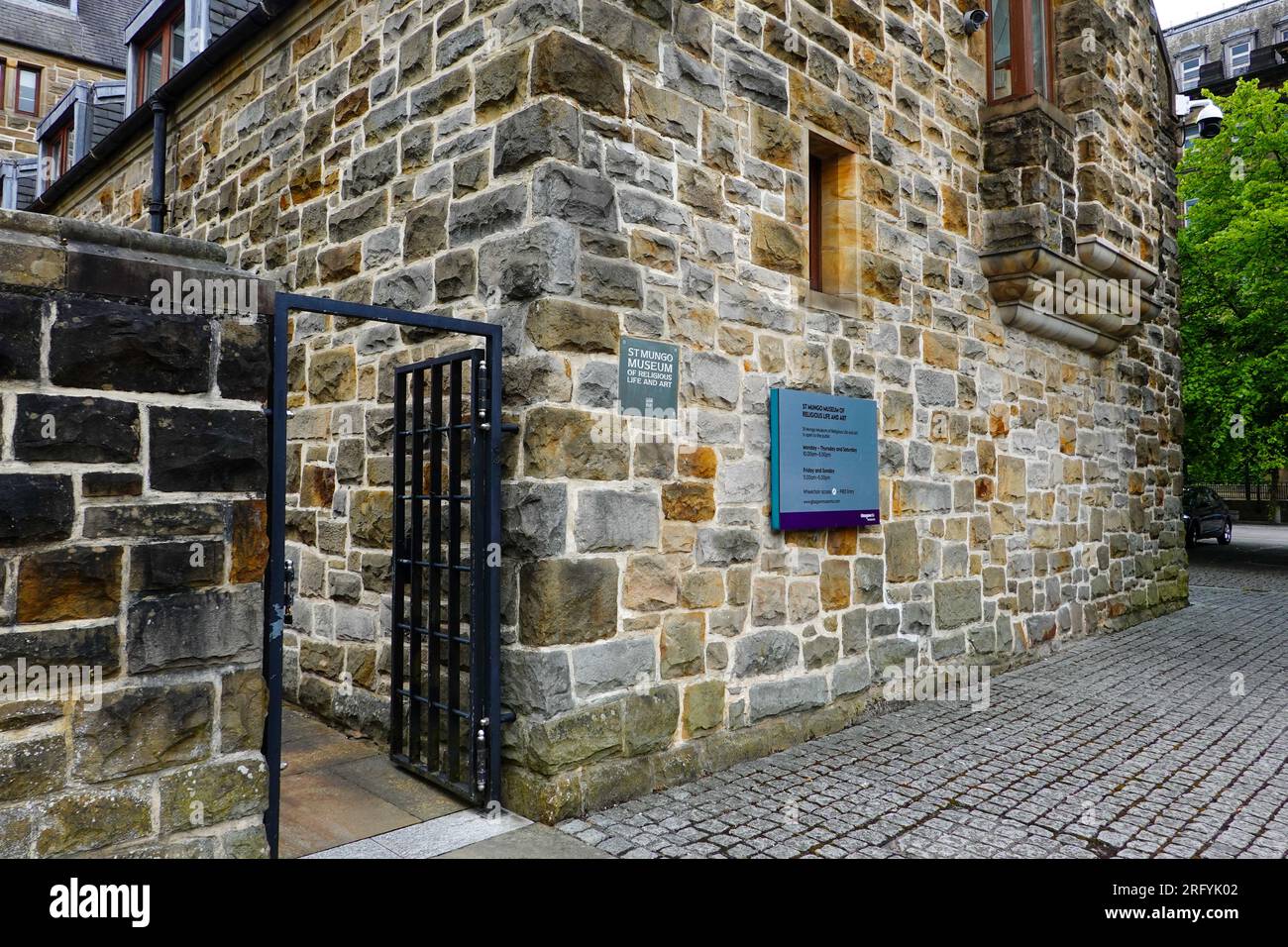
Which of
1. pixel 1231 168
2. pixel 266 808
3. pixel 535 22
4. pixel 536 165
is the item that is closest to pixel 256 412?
pixel 266 808

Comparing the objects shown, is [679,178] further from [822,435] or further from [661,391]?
[822,435]

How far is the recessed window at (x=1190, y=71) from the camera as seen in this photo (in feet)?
126

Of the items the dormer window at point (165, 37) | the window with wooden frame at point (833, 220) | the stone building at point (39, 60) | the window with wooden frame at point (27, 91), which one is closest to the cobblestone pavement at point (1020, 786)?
the window with wooden frame at point (833, 220)

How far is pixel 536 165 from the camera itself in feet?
13.4

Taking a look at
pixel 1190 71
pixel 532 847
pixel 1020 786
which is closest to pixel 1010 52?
pixel 1020 786

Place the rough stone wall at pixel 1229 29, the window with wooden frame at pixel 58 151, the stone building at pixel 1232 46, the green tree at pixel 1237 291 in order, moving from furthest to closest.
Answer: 1. the rough stone wall at pixel 1229 29
2. the stone building at pixel 1232 46
3. the green tree at pixel 1237 291
4. the window with wooden frame at pixel 58 151

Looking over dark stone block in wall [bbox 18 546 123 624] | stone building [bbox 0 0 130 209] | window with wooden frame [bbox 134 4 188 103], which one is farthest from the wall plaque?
stone building [bbox 0 0 130 209]

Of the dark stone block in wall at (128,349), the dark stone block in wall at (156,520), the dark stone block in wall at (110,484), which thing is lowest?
the dark stone block in wall at (156,520)

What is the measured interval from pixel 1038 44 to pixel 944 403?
4.38 metres

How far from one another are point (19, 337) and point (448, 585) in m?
2.51

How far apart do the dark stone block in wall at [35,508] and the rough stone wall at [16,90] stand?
21.1 m

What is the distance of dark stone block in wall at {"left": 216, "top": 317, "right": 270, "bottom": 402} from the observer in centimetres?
267

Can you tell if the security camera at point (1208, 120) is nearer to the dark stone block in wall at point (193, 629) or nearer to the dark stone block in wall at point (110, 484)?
the dark stone block in wall at point (193, 629)

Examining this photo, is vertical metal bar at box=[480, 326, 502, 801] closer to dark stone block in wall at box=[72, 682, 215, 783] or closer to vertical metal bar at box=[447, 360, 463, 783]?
vertical metal bar at box=[447, 360, 463, 783]
